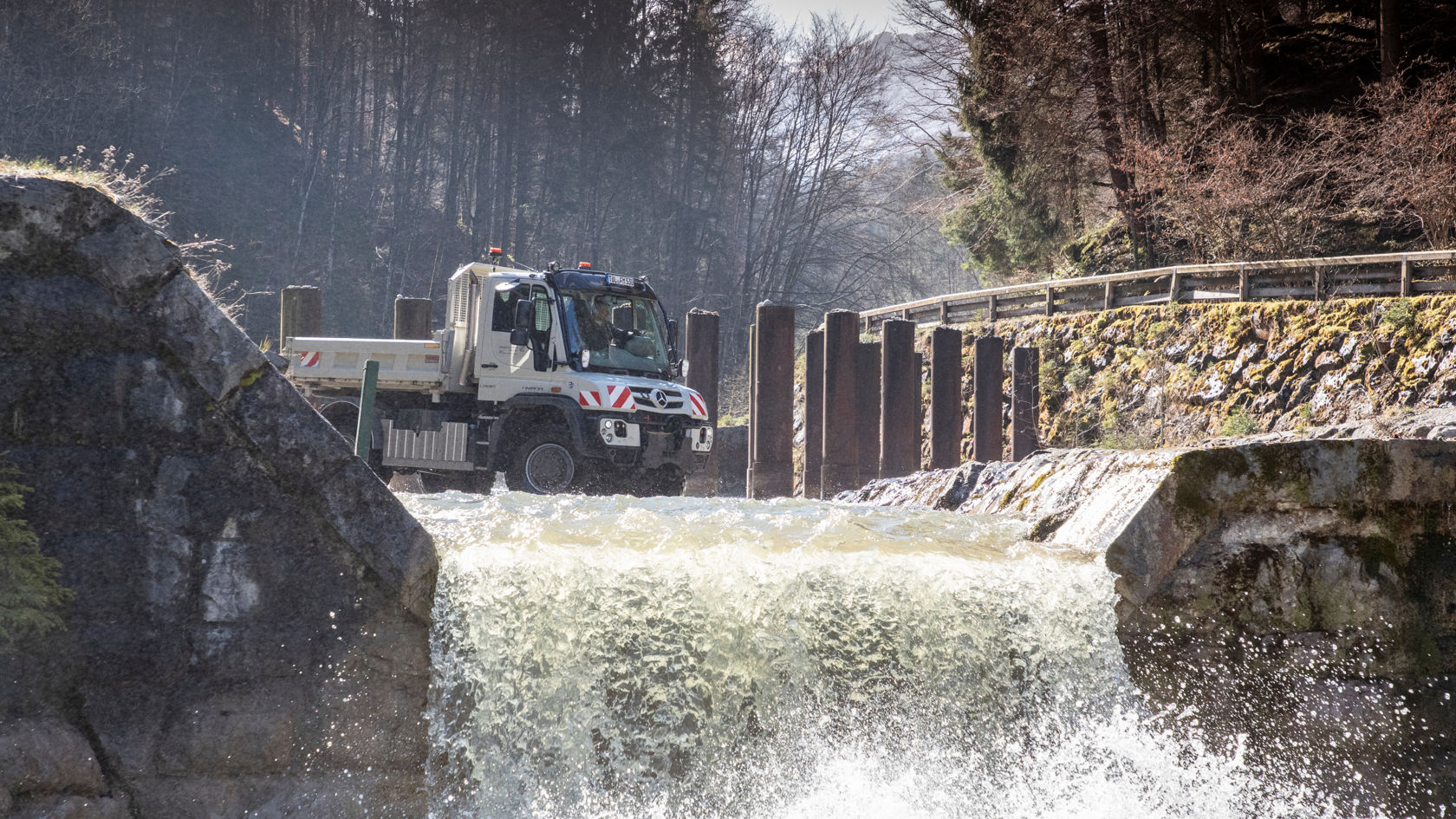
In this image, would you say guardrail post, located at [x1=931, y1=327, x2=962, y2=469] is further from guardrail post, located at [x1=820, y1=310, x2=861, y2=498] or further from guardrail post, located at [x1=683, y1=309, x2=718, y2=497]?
guardrail post, located at [x1=683, y1=309, x2=718, y2=497]

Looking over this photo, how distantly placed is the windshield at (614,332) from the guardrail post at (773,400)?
1.08 meters

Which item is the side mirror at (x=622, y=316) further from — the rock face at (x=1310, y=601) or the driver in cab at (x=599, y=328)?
the rock face at (x=1310, y=601)

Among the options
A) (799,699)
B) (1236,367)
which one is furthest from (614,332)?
(1236,367)

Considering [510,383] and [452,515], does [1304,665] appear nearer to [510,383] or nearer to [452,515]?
[452,515]

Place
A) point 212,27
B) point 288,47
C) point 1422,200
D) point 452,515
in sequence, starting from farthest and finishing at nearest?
point 288,47 → point 212,27 → point 1422,200 → point 452,515

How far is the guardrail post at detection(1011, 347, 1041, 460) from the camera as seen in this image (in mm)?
14109

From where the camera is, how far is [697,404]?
10.9 m

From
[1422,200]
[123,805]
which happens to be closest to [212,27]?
[1422,200]

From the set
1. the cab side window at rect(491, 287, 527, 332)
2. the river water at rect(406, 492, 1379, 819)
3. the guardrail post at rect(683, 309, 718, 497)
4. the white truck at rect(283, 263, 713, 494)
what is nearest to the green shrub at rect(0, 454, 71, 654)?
the river water at rect(406, 492, 1379, 819)

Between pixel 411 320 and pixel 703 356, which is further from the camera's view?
pixel 411 320

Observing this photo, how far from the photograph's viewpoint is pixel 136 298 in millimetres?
4227

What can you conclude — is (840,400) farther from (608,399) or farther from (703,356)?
(608,399)

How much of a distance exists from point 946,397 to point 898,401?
74cm

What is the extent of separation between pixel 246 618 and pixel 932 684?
2789 millimetres
